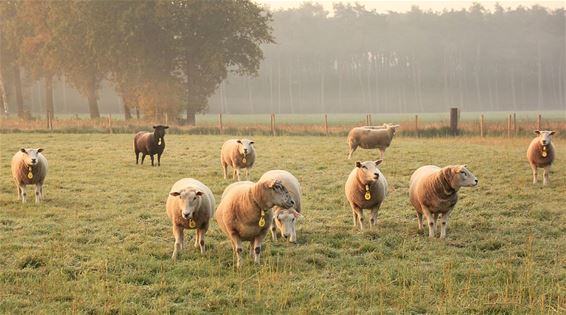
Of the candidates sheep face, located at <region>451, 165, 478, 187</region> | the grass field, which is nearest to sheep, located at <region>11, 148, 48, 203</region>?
the grass field

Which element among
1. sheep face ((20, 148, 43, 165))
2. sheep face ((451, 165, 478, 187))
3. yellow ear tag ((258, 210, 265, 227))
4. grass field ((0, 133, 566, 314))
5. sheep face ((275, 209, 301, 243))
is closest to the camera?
grass field ((0, 133, 566, 314))

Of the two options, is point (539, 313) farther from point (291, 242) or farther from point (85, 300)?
point (85, 300)

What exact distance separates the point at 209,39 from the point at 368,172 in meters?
40.8

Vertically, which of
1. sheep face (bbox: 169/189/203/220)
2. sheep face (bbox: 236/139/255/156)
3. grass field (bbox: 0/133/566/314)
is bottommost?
grass field (bbox: 0/133/566/314)

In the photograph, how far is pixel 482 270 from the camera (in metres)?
8.92

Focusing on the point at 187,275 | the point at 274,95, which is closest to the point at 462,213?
the point at 187,275

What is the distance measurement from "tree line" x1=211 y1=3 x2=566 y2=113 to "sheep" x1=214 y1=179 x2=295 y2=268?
115989mm

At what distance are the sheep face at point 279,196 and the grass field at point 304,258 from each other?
100cm

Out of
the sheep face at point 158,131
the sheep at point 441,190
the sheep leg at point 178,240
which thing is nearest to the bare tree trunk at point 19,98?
the sheep face at point 158,131

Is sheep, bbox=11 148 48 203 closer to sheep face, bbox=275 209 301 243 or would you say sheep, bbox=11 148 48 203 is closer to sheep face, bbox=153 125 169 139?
sheep face, bbox=153 125 169 139

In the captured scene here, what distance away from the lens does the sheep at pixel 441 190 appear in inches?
418

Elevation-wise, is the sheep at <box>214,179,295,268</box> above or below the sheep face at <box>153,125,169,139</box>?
below

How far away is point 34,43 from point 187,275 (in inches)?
2100

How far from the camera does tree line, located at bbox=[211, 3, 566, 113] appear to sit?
129750mm
